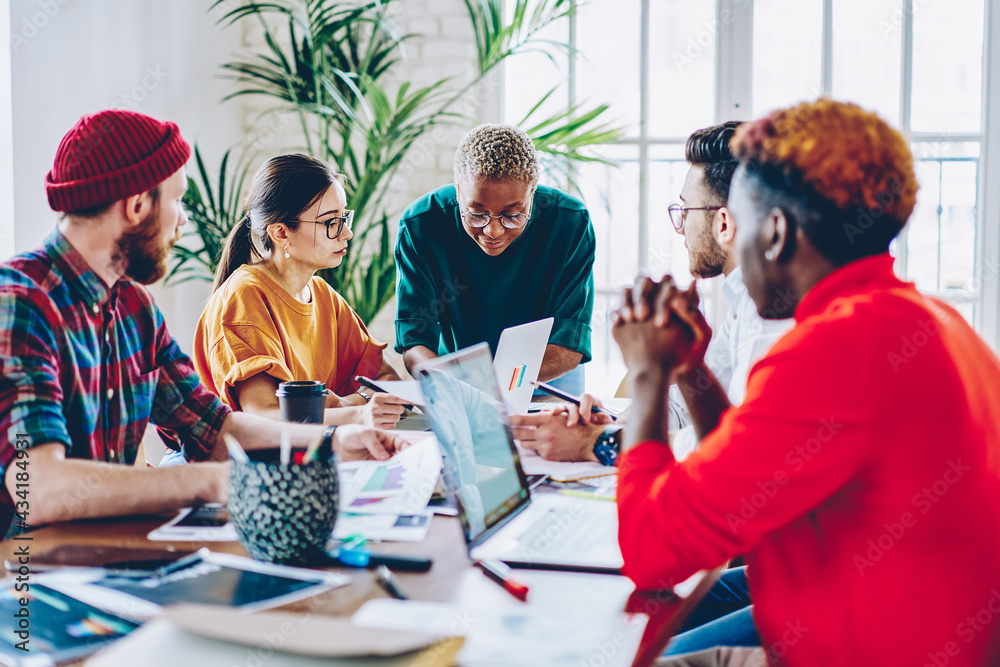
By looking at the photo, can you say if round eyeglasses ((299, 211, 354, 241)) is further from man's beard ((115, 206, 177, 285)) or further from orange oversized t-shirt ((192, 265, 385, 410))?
man's beard ((115, 206, 177, 285))

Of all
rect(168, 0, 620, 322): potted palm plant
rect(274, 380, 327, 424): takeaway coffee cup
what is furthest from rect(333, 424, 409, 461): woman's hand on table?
rect(168, 0, 620, 322): potted palm plant

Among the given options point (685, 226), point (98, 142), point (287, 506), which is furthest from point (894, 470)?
point (98, 142)

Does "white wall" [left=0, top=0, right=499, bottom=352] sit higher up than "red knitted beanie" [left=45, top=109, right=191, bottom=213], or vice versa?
"white wall" [left=0, top=0, right=499, bottom=352]

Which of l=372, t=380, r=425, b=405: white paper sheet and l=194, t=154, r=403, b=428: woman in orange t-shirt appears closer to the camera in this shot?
l=372, t=380, r=425, b=405: white paper sheet

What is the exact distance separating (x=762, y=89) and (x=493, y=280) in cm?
188

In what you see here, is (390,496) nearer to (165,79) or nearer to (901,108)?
(165,79)

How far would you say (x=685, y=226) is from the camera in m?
1.96

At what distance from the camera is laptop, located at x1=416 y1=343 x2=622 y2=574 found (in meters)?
1.06

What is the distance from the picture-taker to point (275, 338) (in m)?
2.06

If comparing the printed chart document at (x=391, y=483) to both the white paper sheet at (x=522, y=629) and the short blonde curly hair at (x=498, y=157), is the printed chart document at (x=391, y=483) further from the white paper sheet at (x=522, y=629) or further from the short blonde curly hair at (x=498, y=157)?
the short blonde curly hair at (x=498, y=157)

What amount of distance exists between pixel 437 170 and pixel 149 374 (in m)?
2.47

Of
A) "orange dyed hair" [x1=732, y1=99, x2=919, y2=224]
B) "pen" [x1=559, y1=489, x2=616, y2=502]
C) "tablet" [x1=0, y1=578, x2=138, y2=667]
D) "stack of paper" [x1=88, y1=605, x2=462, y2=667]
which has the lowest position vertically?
"pen" [x1=559, y1=489, x2=616, y2=502]

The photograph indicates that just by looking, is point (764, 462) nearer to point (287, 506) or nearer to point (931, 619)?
point (931, 619)

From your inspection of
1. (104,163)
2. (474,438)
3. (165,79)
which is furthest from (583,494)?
(165,79)
